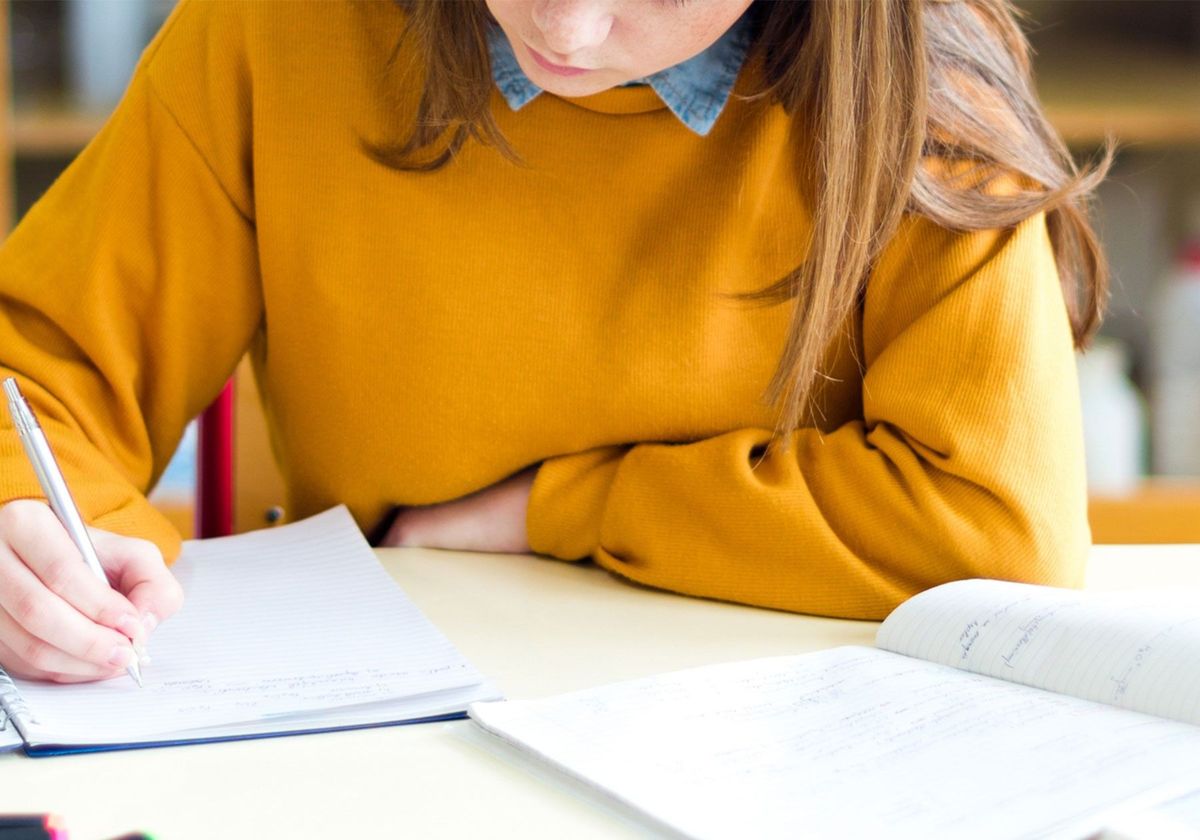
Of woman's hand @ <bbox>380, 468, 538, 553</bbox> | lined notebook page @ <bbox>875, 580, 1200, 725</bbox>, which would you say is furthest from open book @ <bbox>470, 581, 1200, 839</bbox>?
woman's hand @ <bbox>380, 468, 538, 553</bbox>

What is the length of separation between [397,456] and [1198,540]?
Answer: 5.43ft

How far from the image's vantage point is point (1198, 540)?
7.13 ft

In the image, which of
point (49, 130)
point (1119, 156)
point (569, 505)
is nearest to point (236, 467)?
point (569, 505)

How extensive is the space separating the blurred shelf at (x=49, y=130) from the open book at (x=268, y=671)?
1445mm

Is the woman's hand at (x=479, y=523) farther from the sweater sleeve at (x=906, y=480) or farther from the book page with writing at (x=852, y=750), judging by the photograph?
the book page with writing at (x=852, y=750)

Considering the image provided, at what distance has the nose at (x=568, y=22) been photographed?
0.67m

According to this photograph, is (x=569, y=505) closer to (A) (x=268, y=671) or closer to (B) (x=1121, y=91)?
(A) (x=268, y=671)

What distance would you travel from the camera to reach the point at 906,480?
2.67 ft

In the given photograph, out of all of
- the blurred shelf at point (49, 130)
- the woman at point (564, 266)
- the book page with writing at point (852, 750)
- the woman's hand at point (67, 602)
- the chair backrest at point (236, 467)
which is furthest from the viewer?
the blurred shelf at point (49, 130)

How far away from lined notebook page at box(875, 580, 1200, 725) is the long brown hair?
21cm

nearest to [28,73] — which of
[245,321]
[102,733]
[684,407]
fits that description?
[245,321]

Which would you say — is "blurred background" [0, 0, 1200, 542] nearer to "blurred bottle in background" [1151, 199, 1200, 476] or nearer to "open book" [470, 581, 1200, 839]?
"blurred bottle in background" [1151, 199, 1200, 476]

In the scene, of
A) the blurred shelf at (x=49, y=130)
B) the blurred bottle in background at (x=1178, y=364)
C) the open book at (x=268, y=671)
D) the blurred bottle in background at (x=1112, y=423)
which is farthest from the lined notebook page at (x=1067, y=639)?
the blurred shelf at (x=49, y=130)

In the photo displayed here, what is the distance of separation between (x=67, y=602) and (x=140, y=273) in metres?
→ 0.34
